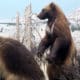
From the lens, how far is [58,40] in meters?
4.25

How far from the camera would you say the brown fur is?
229 cm

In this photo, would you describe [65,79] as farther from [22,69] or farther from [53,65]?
[22,69]

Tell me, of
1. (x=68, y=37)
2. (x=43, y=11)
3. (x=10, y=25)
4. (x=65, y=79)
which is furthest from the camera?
(x=10, y=25)

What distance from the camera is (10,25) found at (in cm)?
682

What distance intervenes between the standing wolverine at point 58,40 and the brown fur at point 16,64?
67.7 inches

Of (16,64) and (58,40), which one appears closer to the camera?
(16,64)

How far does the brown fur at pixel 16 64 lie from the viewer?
90.3 inches

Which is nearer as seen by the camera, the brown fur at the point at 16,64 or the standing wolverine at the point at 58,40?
the brown fur at the point at 16,64

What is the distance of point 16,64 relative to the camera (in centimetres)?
232

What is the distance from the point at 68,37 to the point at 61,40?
0.09 m

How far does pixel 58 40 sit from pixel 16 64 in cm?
196

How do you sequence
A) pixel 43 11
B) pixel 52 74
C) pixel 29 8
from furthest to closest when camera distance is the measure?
pixel 29 8
pixel 43 11
pixel 52 74

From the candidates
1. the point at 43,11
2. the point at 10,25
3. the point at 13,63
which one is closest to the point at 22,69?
the point at 13,63

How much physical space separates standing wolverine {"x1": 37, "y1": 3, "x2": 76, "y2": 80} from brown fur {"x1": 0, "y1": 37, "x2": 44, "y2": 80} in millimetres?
1721
